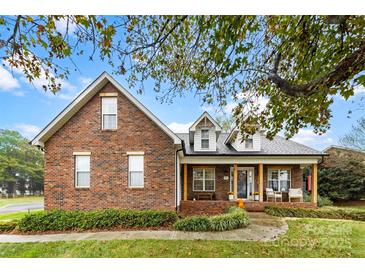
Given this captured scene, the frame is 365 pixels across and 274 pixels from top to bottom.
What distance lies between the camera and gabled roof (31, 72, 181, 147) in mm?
6031

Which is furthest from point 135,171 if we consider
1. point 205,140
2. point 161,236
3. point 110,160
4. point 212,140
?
point 212,140

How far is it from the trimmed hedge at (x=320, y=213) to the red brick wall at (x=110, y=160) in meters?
3.99

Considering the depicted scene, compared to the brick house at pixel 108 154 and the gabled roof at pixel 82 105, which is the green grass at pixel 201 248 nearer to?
the brick house at pixel 108 154

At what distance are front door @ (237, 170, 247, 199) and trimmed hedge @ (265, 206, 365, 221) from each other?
1667 mm

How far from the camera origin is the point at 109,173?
20.3ft

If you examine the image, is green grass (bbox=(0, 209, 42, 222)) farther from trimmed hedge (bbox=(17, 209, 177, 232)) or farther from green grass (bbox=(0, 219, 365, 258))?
green grass (bbox=(0, 219, 365, 258))

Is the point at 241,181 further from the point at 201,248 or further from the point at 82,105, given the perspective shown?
the point at 82,105

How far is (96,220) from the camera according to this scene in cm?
523

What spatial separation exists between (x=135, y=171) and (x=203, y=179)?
13.6 feet

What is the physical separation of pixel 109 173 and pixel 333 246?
5.55m

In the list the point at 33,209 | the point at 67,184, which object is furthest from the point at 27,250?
the point at 67,184

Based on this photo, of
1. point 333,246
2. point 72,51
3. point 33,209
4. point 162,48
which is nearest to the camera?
point 72,51
